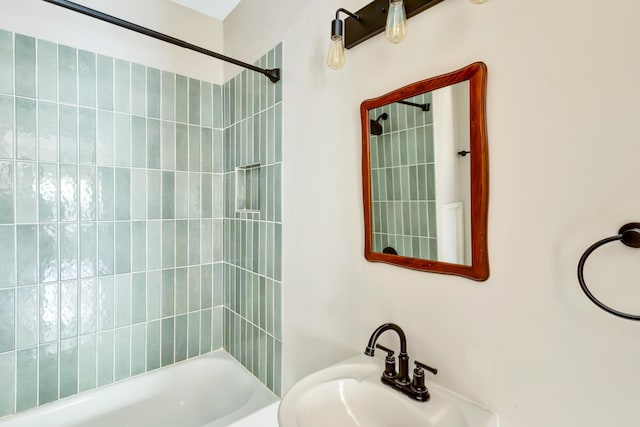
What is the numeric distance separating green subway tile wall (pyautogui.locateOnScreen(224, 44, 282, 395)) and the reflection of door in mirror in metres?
0.67

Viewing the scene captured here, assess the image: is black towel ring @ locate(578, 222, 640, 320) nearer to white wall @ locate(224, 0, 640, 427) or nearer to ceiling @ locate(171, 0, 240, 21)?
white wall @ locate(224, 0, 640, 427)

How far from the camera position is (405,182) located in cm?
104

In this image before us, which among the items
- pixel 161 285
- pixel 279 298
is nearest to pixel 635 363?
pixel 279 298

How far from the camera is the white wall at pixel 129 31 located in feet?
5.12

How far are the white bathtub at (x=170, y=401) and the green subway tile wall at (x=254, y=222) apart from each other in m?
0.11

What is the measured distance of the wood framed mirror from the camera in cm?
85

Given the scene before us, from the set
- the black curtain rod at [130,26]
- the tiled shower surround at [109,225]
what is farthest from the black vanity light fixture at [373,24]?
the tiled shower surround at [109,225]

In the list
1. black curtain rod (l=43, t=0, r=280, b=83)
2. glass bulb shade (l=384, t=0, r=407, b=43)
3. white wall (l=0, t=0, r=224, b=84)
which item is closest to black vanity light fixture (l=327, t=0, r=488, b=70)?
glass bulb shade (l=384, t=0, r=407, b=43)

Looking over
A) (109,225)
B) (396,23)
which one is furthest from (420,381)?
(109,225)

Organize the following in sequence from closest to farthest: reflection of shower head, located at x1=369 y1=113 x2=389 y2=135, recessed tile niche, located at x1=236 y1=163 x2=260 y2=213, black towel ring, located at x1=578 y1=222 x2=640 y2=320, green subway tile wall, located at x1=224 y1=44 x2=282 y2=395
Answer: black towel ring, located at x1=578 y1=222 x2=640 y2=320 → reflection of shower head, located at x1=369 y1=113 x2=389 y2=135 → green subway tile wall, located at x1=224 y1=44 x2=282 y2=395 → recessed tile niche, located at x1=236 y1=163 x2=260 y2=213

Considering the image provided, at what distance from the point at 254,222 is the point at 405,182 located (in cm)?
106

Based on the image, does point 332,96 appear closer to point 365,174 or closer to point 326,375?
point 365,174

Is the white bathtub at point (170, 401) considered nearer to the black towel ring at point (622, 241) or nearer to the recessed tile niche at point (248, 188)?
the recessed tile niche at point (248, 188)

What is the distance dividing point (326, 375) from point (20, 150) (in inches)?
70.1
